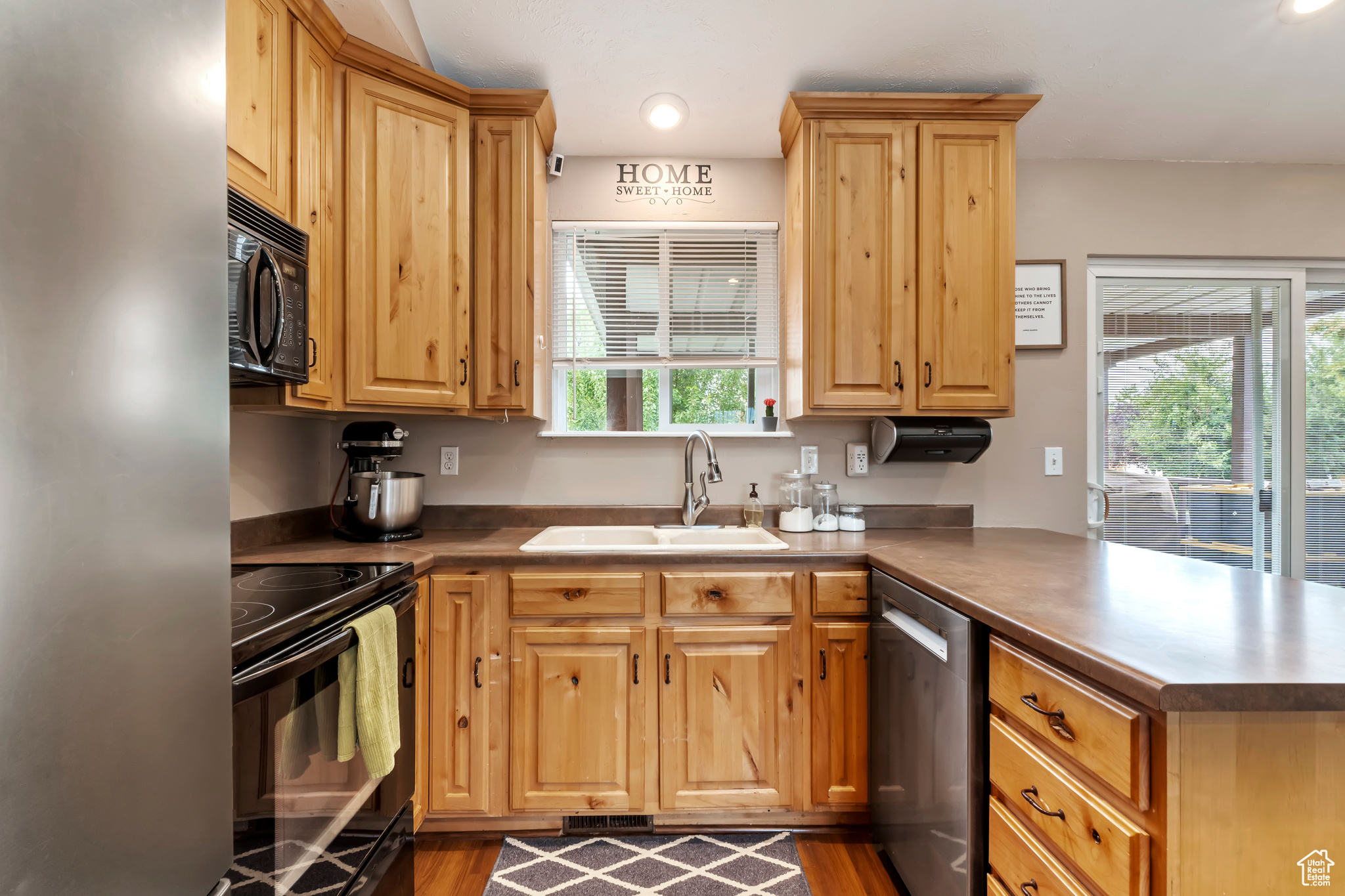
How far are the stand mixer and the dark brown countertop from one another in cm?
8

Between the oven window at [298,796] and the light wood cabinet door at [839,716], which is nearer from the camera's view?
the oven window at [298,796]

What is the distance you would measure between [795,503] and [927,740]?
1.06 metres

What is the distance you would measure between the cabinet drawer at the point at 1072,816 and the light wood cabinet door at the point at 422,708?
149 cm

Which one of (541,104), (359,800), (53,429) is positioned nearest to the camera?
(53,429)

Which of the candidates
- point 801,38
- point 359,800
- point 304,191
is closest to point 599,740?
point 359,800

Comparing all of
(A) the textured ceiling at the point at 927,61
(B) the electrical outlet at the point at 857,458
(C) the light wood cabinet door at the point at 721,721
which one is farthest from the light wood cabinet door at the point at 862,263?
(C) the light wood cabinet door at the point at 721,721

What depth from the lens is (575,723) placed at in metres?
1.90

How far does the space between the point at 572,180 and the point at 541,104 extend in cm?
41

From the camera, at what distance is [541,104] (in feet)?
7.04

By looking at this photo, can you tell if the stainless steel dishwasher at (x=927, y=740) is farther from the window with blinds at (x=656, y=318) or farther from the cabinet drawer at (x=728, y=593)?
the window with blinds at (x=656, y=318)

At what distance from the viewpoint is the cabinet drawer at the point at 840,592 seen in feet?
6.28

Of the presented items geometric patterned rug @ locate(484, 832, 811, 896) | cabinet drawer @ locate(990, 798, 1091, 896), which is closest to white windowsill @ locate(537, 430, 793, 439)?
geometric patterned rug @ locate(484, 832, 811, 896)

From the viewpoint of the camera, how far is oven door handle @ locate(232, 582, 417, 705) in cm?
93

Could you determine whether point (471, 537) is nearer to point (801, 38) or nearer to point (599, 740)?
point (599, 740)
